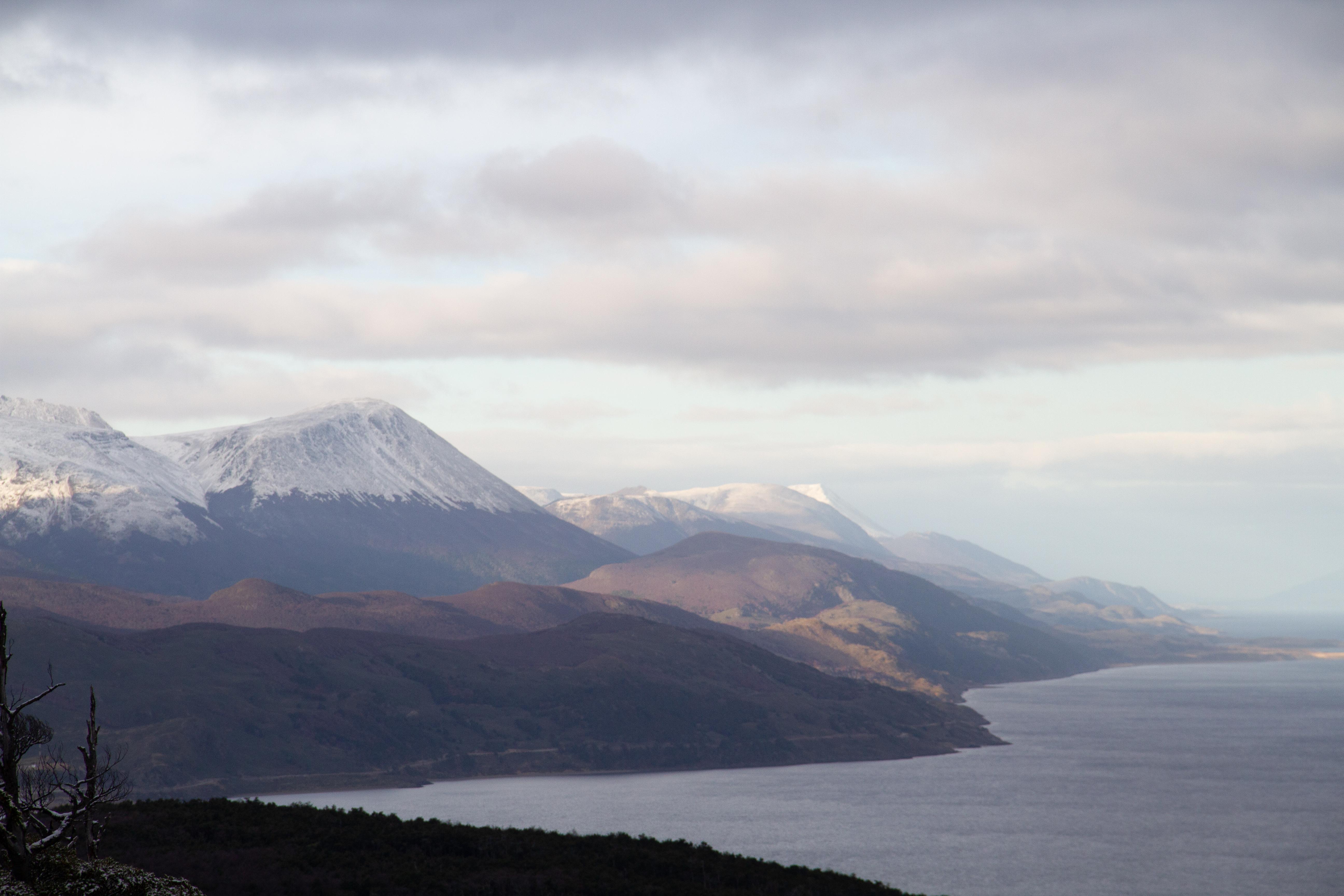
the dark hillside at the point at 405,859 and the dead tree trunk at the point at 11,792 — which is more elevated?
the dead tree trunk at the point at 11,792

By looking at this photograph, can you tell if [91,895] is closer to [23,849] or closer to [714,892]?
[23,849]

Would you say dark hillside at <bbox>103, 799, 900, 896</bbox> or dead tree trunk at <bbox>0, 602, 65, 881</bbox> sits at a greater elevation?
dead tree trunk at <bbox>0, 602, 65, 881</bbox>

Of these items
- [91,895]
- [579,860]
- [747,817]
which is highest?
[91,895]

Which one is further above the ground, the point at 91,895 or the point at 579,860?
the point at 91,895

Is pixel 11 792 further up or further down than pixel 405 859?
further up

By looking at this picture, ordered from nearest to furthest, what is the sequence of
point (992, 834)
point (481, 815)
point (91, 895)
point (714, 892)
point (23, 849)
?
point (23, 849) → point (91, 895) → point (714, 892) → point (992, 834) → point (481, 815)

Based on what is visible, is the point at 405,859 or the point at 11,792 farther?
the point at 405,859

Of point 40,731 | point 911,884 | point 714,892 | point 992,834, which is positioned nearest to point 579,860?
point 714,892

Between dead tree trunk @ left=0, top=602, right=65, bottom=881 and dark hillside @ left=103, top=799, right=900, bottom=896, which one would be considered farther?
dark hillside @ left=103, top=799, right=900, bottom=896
